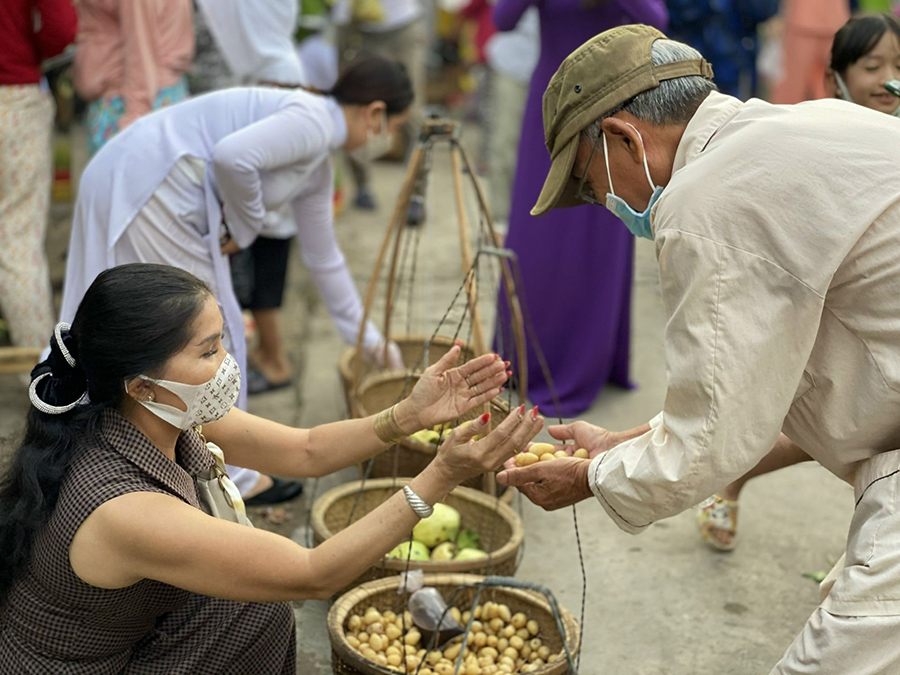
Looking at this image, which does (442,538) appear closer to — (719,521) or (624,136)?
(719,521)

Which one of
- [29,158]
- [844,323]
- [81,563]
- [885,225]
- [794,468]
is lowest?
[794,468]

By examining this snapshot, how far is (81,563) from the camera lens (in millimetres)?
1892

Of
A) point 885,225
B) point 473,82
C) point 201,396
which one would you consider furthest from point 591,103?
point 473,82

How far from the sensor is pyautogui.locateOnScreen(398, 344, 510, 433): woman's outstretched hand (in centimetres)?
221

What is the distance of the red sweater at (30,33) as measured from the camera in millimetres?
3820

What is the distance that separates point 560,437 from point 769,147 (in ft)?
2.89

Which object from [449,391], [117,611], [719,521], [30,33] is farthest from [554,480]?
[30,33]

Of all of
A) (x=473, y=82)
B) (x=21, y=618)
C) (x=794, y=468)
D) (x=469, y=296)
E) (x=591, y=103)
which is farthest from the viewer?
(x=473, y=82)

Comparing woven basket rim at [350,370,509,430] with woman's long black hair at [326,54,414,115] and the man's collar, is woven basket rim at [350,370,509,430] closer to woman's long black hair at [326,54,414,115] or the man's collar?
woman's long black hair at [326,54,414,115]

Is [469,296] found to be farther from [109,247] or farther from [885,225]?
[885,225]

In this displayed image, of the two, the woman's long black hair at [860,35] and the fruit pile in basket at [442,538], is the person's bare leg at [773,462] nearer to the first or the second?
the fruit pile in basket at [442,538]

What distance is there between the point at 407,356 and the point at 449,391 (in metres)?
1.96

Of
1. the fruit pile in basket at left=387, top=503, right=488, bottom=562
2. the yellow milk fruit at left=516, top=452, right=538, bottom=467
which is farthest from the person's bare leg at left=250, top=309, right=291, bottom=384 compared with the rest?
the yellow milk fruit at left=516, top=452, right=538, bottom=467

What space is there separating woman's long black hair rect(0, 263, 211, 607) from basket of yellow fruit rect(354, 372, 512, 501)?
1159 mm
